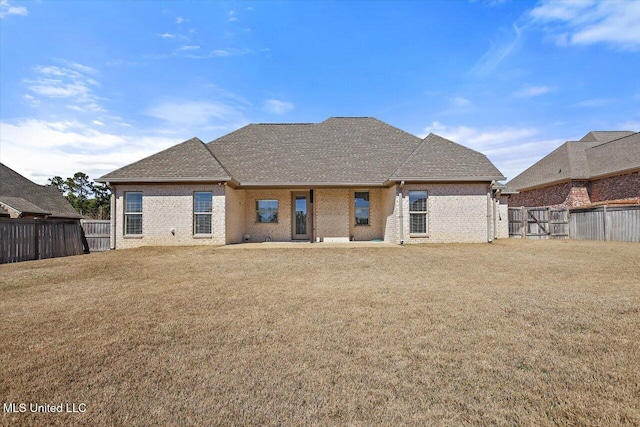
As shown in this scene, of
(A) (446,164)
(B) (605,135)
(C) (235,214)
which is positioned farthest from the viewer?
(B) (605,135)

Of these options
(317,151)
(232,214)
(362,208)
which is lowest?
(232,214)

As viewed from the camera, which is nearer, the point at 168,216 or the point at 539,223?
the point at 168,216

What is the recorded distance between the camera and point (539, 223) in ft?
59.6

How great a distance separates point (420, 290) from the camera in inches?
233

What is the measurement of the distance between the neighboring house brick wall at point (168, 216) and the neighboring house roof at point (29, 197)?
32.6ft

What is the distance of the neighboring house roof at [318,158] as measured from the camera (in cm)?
1409

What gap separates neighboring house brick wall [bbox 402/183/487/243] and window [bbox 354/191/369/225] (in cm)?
338

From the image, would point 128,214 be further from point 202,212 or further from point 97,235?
point 202,212

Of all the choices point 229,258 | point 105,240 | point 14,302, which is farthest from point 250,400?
point 105,240

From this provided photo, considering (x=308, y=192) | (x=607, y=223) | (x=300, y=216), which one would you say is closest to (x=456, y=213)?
(x=308, y=192)

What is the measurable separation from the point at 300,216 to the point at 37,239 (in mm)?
11039

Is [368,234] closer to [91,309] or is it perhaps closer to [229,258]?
[229,258]

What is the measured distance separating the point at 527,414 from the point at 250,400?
2.07m

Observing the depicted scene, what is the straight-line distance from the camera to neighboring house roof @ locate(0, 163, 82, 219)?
19.0 meters
